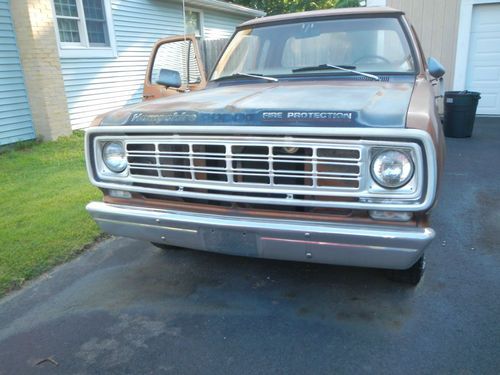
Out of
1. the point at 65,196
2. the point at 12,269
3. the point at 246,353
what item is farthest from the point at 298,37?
the point at 65,196

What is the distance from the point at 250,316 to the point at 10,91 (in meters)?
7.62

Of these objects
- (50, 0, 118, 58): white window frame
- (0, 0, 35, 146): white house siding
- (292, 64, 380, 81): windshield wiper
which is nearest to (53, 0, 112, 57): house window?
(50, 0, 118, 58): white window frame

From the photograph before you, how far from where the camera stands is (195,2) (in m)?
13.4

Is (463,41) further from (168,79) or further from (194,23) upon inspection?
(168,79)

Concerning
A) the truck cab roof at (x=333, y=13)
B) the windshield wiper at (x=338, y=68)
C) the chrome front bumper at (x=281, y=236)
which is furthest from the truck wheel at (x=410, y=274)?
the truck cab roof at (x=333, y=13)

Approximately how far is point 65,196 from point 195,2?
32.6ft

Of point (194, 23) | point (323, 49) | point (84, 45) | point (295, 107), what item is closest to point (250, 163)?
point (295, 107)

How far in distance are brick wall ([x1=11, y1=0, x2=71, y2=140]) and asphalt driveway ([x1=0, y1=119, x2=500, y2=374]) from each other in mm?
5828

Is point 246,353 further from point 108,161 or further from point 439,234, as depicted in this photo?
point 439,234

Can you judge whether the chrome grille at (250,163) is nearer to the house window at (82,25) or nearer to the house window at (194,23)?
the house window at (82,25)

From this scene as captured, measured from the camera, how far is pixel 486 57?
1019 cm

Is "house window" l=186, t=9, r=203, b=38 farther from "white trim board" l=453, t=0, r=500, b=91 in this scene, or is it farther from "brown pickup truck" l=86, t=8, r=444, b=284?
"brown pickup truck" l=86, t=8, r=444, b=284

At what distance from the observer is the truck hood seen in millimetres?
2211

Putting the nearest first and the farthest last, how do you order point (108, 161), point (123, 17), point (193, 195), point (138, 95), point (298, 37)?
point (193, 195) < point (108, 161) < point (298, 37) < point (123, 17) < point (138, 95)
